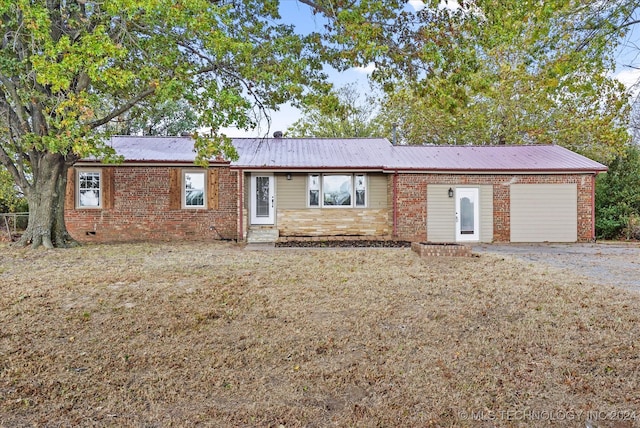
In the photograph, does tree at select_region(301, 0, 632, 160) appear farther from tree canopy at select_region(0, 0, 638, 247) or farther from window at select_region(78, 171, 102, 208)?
window at select_region(78, 171, 102, 208)

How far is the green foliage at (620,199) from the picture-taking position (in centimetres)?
1434

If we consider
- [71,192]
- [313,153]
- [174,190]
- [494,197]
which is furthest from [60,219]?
[494,197]

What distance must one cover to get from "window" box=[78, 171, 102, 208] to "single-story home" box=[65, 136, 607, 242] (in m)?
0.03

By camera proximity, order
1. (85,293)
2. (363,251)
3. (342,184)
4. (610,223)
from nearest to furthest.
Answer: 1. (85,293)
2. (363,251)
3. (342,184)
4. (610,223)

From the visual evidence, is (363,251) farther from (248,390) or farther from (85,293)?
(248,390)

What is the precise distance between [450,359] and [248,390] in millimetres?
1746

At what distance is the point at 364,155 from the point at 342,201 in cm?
209

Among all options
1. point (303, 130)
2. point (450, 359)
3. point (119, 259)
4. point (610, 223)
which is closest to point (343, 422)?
point (450, 359)

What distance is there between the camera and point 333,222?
12984 millimetres

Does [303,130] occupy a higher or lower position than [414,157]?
higher

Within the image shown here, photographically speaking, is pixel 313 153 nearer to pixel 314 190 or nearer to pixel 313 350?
pixel 314 190

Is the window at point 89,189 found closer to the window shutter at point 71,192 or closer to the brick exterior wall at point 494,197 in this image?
the window shutter at point 71,192

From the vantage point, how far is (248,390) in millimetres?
2955

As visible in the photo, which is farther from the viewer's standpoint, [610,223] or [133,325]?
[610,223]
